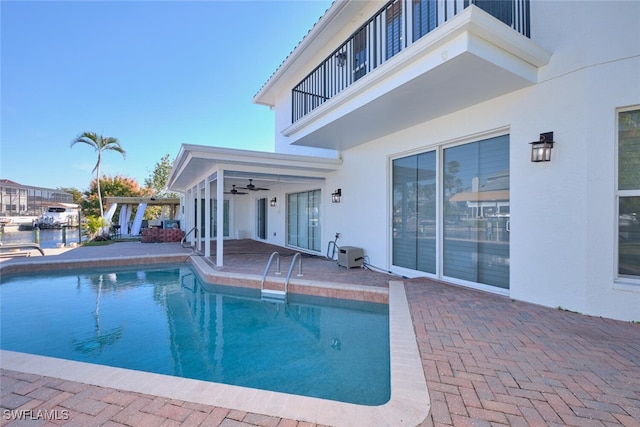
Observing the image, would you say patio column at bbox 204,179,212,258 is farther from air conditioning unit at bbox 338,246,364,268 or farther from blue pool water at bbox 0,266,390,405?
air conditioning unit at bbox 338,246,364,268

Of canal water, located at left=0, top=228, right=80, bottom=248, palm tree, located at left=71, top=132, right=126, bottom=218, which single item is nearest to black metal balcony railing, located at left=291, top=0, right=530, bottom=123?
canal water, located at left=0, top=228, right=80, bottom=248

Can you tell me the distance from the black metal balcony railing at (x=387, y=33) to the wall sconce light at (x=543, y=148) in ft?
6.78

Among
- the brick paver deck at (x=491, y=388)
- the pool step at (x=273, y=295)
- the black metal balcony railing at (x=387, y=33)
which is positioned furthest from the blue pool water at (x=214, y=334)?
the black metal balcony railing at (x=387, y=33)

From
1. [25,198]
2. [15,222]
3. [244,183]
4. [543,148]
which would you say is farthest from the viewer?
[25,198]

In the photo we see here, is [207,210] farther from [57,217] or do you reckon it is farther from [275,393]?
[57,217]

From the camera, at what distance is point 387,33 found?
25.8 ft

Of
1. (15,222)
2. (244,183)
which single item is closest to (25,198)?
(15,222)

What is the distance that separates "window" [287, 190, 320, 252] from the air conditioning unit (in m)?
3.26

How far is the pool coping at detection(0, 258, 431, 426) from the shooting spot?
2334mm

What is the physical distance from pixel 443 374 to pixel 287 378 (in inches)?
73.6

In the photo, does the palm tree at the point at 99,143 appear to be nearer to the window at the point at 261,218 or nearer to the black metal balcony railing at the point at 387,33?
the window at the point at 261,218

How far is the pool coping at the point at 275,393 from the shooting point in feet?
7.66

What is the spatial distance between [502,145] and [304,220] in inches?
353

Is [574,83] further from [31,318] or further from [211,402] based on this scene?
[31,318]
